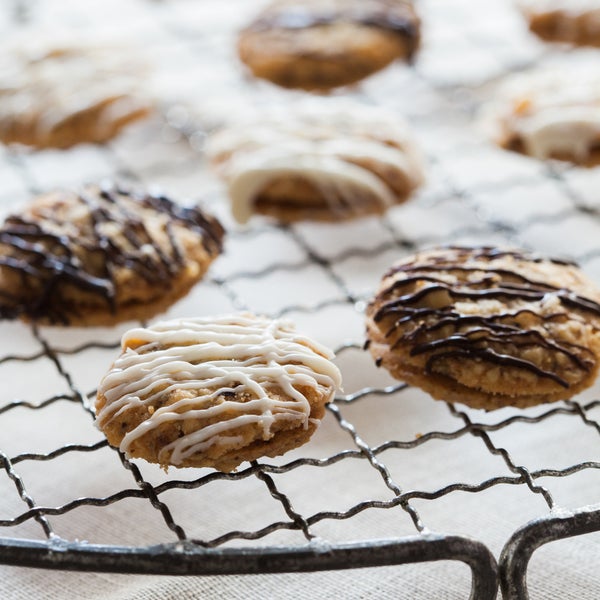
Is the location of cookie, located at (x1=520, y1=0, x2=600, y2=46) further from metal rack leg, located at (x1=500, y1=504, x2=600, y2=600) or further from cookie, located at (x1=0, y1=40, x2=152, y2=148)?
metal rack leg, located at (x1=500, y1=504, x2=600, y2=600)

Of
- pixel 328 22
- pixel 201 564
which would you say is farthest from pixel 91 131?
pixel 201 564

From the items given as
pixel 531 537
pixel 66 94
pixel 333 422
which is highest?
pixel 531 537

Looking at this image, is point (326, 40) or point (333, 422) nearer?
point (333, 422)

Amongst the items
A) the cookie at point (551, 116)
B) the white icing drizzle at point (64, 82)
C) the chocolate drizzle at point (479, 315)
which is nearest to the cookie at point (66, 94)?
the white icing drizzle at point (64, 82)

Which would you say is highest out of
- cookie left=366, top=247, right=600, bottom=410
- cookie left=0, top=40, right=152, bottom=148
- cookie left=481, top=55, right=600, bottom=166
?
cookie left=366, top=247, right=600, bottom=410

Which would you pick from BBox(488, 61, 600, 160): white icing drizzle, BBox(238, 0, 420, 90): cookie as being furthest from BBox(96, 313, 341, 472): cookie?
BBox(238, 0, 420, 90): cookie

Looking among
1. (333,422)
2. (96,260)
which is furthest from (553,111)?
(96,260)

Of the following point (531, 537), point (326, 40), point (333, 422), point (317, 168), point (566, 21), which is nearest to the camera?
point (531, 537)

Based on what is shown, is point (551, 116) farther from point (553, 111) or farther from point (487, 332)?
point (487, 332)
